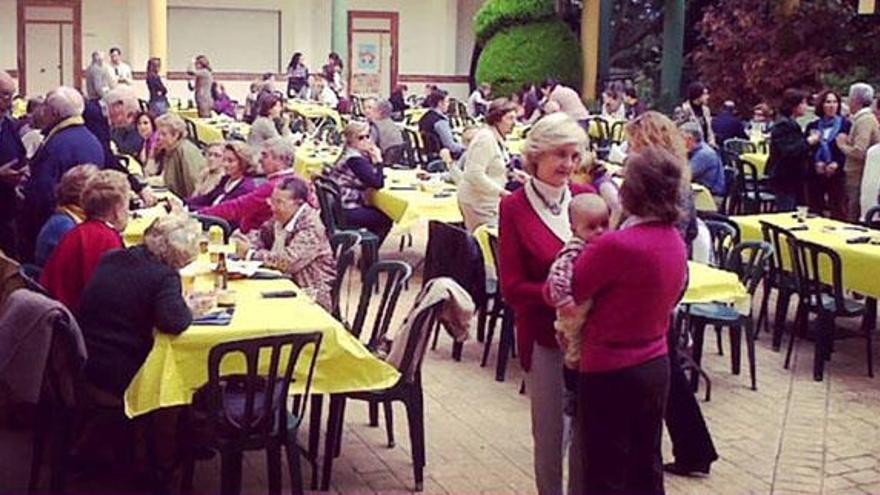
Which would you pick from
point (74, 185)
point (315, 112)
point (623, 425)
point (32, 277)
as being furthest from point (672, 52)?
point (623, 425)

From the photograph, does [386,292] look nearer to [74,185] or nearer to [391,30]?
[74,185]

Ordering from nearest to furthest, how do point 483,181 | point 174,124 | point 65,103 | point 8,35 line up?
point 65,103, point 483,181, point 174,124, point 8,35

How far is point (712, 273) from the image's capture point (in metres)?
6.74

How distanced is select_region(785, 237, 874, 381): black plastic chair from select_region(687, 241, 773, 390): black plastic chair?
309mm

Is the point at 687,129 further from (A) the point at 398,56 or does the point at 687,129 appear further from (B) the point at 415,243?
(A) the point at 398,56

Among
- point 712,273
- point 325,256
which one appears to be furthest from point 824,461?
point 325,256

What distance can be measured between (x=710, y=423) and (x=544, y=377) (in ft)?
7.77

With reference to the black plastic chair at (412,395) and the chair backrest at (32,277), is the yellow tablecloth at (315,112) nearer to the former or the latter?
the chair backrest at (32,277)

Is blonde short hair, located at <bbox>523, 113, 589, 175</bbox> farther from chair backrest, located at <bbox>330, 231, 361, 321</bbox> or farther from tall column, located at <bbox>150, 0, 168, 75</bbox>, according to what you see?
tall column, located at <bbox>150, 0, 168, 75</bbox>

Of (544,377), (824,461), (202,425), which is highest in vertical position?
(544,377)

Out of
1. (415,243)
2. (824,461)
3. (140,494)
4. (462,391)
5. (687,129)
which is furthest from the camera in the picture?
(415,243)

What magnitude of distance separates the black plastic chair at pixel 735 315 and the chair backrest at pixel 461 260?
1264mm

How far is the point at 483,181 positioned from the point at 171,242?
3706mm

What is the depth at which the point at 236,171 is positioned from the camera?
8070mm
